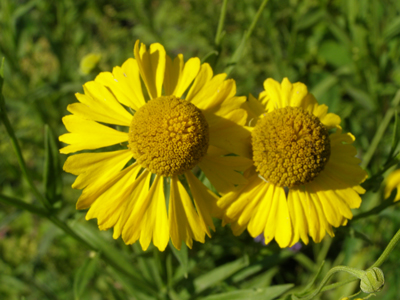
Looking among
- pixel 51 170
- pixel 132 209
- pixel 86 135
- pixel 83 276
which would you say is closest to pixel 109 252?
pixel 83 276

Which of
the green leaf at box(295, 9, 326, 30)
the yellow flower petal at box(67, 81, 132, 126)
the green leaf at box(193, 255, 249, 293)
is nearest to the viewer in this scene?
the yellow flower petal at box(67, 81, 132, 126)

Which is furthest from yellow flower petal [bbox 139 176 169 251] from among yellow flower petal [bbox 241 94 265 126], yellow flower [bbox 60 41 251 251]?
yellow flower petal [bbox 241 94 265 126]

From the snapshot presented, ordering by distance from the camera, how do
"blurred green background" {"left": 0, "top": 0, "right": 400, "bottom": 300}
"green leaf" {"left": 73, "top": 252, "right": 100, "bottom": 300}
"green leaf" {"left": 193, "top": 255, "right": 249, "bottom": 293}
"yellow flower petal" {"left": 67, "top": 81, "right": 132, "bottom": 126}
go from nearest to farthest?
"yellow flower petal" {"left": 67, "top": 81, "right": 132, "bottom": 126} → "green leaf" {"left": 73, "top": 252, "right": 100, "bottom": 300} → "green leaf" {"left": 193, "top": 255, "right": 249, "bottom": 293} → "blurred green background" {"left": 0, "top": 0, "right": 400, "bottom": 300}

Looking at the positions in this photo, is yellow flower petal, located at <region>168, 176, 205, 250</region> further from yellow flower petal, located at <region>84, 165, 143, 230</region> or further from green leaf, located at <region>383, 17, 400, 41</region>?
green leaf, located at <region>383, 17, 400, 41</region>

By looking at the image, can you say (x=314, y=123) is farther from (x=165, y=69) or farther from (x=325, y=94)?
(x=325, y=94)

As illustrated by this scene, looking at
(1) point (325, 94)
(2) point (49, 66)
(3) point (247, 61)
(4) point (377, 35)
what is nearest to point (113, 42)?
(2) point (49, 66)

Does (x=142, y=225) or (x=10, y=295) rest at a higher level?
(x=142, y=225)

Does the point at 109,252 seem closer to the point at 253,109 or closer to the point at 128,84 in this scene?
the point at 128,84
